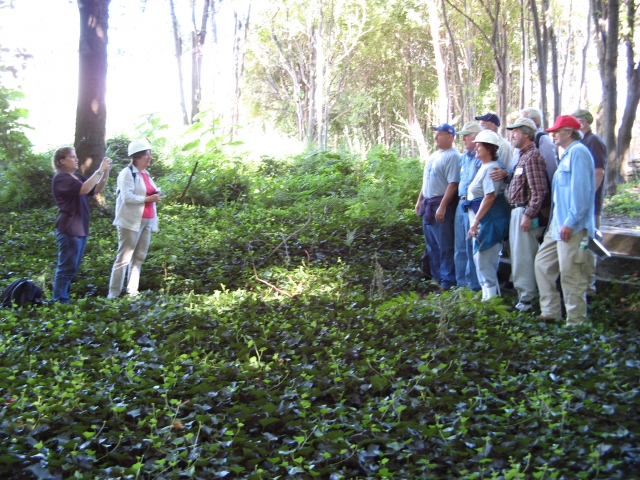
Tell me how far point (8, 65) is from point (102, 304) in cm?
296

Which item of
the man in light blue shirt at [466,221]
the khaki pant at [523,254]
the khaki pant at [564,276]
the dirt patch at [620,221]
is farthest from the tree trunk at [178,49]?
the khaki pant at [564,276]

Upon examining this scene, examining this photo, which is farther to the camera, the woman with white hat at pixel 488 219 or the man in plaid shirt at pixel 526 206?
the woman with white hat at pixel 488 219

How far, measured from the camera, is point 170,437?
13.3ft

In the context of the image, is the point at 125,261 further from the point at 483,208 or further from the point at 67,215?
the point at 483,208

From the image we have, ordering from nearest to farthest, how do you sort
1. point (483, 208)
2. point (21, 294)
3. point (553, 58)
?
point (483, 208) < point (21, 294) < point (553, 58)

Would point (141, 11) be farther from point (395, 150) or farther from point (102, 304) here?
point (102, 304)

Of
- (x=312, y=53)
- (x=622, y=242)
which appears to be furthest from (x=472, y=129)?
(x=312, y=53)

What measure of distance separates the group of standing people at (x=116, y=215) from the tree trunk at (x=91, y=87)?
4.35 meters

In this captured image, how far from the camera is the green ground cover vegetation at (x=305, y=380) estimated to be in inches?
150

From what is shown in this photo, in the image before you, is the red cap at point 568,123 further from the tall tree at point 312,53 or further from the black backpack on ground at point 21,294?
the tall tree at point 312,53

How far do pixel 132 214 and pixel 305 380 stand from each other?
14.1 feet

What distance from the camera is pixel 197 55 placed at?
935 inches

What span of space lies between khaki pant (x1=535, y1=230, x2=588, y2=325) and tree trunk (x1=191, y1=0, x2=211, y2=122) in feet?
60.8

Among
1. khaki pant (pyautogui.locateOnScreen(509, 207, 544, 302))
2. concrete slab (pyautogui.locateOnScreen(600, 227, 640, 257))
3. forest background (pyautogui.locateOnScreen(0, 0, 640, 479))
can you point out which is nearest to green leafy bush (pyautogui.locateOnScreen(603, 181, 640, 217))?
forest background (pyautogui.locateOnScreen(0, 0, 640, 479))
